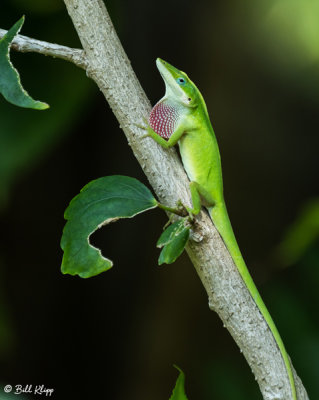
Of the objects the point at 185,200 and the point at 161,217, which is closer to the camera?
the point at 185,200

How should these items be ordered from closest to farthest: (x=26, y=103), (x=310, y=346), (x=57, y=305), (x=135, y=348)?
(x=26, y=103) < (x=310, y=346) < (x=57, y=305) < (x=135, y=348)

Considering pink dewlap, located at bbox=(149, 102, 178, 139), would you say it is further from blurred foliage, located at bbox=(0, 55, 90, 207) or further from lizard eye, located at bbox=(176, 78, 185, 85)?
blurred foliage, located at bbox=(0, 55, 90, 207)

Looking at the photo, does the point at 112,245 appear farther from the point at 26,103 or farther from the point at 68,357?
the point at 26,103

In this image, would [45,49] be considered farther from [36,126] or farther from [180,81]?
[36,126]

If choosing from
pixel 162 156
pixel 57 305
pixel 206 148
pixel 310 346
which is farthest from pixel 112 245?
pixel 162 156

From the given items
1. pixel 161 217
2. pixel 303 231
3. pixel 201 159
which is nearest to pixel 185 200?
pixel 201 159

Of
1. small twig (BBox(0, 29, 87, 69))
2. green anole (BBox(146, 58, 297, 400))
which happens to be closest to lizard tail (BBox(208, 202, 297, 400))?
green anole (BBox(146, 58, 297, 400))

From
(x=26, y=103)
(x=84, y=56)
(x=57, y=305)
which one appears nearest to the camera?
(x=26, y=103)
